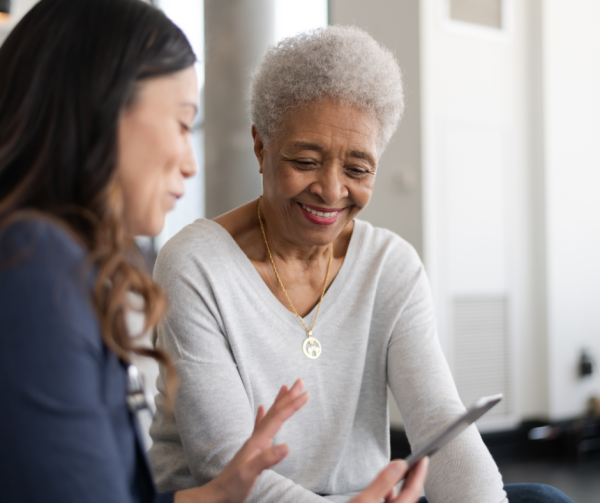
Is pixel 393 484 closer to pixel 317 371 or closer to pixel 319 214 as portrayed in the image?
pixel 317 371

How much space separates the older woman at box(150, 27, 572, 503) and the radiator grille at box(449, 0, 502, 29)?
248 cm

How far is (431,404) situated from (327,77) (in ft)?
2.47

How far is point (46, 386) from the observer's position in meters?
0.60

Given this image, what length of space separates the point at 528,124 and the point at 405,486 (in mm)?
3543

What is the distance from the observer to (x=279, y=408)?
3.28 ft

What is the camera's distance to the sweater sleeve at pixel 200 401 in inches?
45.8

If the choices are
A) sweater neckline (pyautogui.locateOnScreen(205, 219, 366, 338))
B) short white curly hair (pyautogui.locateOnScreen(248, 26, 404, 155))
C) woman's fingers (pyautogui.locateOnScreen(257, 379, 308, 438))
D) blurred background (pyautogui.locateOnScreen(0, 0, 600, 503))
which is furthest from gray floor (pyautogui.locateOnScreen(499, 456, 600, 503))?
woman's fingers (pyautogui.locateOnScreen(257, 379, 308, 438))

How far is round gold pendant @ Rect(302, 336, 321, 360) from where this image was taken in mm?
1434

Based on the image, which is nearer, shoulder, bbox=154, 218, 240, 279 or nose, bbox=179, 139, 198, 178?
nose, bbox=179, 139, 198, 178

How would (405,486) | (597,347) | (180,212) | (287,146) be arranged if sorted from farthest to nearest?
1. (180,212)
2. (597,347)
3. (287,146)
4. (405,486)

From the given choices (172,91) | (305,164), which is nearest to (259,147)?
(305,164)

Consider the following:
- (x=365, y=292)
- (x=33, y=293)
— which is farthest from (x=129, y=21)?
(x=365, y=292)

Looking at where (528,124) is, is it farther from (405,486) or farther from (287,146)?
(405,486)

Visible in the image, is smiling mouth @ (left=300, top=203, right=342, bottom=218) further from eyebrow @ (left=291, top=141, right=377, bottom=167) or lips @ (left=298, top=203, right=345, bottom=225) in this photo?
eyebrow @ (left=291, top=141, right=377, bottom=167)
